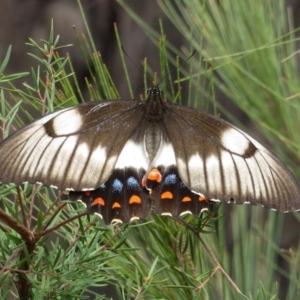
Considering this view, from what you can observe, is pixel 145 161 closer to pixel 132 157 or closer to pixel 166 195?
pixel 132 157

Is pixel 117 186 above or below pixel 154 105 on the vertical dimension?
below

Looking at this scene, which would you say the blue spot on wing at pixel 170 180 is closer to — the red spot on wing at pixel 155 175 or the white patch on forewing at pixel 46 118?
the red spot on wing at pixel 155 175

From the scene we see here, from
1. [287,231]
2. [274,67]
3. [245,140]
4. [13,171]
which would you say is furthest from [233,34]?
[287,231]

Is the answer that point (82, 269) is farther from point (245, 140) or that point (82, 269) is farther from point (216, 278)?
point (216, 278)

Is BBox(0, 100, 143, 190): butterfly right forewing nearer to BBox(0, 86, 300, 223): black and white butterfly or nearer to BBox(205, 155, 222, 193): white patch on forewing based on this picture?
BBox(0, 86, 300, 223): black and white butterfly

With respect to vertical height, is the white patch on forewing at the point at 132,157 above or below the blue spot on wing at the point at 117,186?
above

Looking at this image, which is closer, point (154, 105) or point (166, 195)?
point (166, 195)

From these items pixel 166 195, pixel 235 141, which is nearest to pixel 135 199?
pixel 166 195

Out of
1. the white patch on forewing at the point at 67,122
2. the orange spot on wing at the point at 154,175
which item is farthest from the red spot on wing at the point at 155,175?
the white patch on forewing at the point at 67,122
